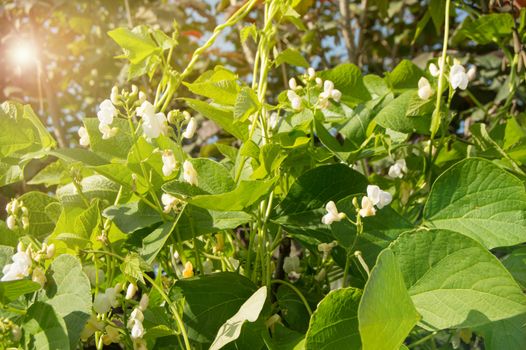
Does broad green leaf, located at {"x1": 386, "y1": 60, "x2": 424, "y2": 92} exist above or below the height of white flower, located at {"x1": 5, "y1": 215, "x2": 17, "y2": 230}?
above

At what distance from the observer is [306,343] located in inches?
20.2

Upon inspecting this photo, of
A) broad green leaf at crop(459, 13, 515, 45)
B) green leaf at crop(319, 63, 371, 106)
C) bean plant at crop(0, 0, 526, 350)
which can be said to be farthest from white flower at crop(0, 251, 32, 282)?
broad green leaf at crop(459, 13, 515, 45)

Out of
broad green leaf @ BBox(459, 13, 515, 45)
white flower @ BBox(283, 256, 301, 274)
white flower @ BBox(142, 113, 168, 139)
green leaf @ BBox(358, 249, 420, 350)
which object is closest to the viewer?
green leaf @ BBox(358, 249, 420, 350)

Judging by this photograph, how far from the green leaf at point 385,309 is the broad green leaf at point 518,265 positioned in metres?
0.25

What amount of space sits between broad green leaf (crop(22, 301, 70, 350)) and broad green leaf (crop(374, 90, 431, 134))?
0.41 meters

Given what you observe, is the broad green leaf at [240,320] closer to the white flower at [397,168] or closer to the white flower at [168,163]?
the white flower at [168,163]

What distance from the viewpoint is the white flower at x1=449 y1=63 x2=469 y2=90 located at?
70 cm

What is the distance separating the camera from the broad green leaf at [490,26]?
112 cm

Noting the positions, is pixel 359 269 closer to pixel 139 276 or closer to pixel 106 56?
pixel 139 276

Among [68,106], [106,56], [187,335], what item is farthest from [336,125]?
[68,106]

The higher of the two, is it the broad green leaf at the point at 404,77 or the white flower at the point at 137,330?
the broad green leaf at the point at 404,77

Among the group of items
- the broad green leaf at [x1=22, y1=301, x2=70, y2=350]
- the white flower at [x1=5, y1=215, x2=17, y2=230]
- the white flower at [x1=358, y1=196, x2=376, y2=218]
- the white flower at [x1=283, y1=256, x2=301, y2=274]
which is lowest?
the white flower at [x1=283, y1=256, x2=301, y2=274]

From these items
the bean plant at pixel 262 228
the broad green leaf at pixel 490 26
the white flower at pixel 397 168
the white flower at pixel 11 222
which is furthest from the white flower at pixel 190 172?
the broad green leaf at pixel 490 26

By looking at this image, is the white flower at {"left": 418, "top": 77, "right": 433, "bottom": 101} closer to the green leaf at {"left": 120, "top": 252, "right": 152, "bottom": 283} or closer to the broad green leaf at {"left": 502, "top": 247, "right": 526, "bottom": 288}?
the broad green leaf at {"left": 502, "top": 247, "right": 526, "bottom": 288}
